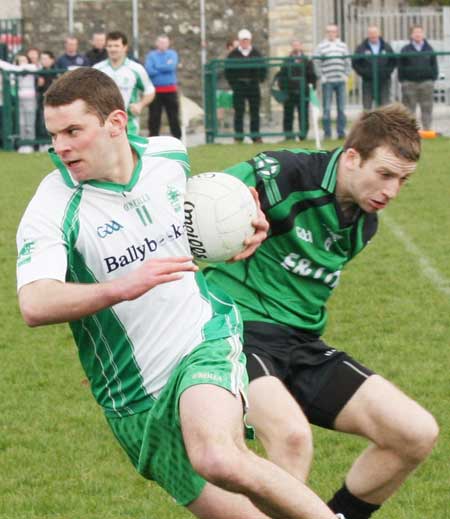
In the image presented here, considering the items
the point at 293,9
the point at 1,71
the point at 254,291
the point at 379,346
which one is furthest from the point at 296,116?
the point at 254,291

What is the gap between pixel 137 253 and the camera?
4762mm

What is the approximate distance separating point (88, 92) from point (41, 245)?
56 centimetres

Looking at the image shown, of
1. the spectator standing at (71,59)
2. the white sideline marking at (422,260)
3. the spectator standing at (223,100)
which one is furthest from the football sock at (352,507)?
the spectator standing at (71,59)

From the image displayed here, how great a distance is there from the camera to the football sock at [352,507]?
5477mm

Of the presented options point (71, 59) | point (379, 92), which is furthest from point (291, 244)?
point (71, 59)

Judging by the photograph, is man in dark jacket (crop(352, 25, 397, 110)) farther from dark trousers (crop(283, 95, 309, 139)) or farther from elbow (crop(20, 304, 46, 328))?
elbow (crop(20, 304, 46, 328))

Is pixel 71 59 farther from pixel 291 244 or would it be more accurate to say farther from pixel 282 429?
pixel 282 429

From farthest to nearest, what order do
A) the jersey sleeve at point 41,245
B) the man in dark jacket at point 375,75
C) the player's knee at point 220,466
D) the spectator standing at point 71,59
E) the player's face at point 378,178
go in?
1. the spectator standing at point 71,59
2. the man in dark jacket at point 375,75
3. the player's face at point 378,178
4. the jersey sleeve at point 41,245
5. the player's knee at point 220,466

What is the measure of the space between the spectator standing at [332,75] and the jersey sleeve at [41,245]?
799 inches

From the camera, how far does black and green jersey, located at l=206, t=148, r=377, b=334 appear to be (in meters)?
5.47

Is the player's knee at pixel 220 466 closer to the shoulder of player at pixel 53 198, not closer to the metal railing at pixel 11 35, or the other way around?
the shoulder of player at pixel 53 198

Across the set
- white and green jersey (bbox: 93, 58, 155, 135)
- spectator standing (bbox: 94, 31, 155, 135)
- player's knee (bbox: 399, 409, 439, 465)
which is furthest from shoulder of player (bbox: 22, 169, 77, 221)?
white and green jersey (bbox: 93, 58, 155, 135)

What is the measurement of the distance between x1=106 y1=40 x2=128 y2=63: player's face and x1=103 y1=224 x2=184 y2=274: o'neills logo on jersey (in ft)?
41.4

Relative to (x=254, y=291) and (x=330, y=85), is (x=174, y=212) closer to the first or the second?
(x=254, y=291)
